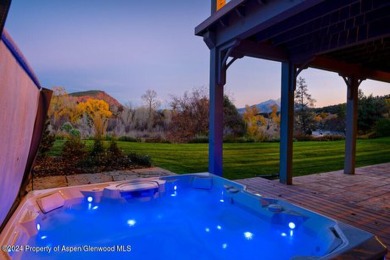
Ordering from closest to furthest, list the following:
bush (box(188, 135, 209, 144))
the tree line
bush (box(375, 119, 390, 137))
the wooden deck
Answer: the wooden deck
the tree line
bush (box(188, 135, 209, 144))
bush (box(375, 119, 390, 137))

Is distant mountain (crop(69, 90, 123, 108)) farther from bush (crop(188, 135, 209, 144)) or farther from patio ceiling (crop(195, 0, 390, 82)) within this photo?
patio ceiling (crop(195, 0, 390, 82))

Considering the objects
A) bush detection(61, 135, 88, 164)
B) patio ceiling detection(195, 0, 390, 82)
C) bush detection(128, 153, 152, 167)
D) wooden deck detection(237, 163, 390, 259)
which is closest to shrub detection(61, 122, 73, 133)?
bush detection(61, 135, 88, 164)

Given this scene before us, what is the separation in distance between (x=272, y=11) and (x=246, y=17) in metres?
0.48

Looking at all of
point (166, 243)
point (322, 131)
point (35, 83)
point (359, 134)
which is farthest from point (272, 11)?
point (359, 134)

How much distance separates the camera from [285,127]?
4461mm

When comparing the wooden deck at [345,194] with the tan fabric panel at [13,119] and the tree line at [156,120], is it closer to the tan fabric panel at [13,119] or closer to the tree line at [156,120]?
the tan fabric panel at [13,119]

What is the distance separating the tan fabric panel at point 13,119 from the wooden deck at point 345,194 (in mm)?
3032

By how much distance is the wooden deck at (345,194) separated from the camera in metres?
2.86

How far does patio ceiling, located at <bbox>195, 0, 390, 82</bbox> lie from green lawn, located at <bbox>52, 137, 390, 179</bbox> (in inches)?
101

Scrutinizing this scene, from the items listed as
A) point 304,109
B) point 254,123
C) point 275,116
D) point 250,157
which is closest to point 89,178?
point 250,157

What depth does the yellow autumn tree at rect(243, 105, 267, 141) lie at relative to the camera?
9680 millimetres

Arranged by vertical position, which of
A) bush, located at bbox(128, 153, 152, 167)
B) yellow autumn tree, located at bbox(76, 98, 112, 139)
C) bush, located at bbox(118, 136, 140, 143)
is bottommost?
bush, located at bbox(128, 153, 152, 167)

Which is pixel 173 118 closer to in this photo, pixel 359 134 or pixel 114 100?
pixel 114 100

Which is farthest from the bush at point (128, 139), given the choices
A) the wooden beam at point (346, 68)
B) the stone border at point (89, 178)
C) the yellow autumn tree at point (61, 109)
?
the wooden beam at point (346, 68)
